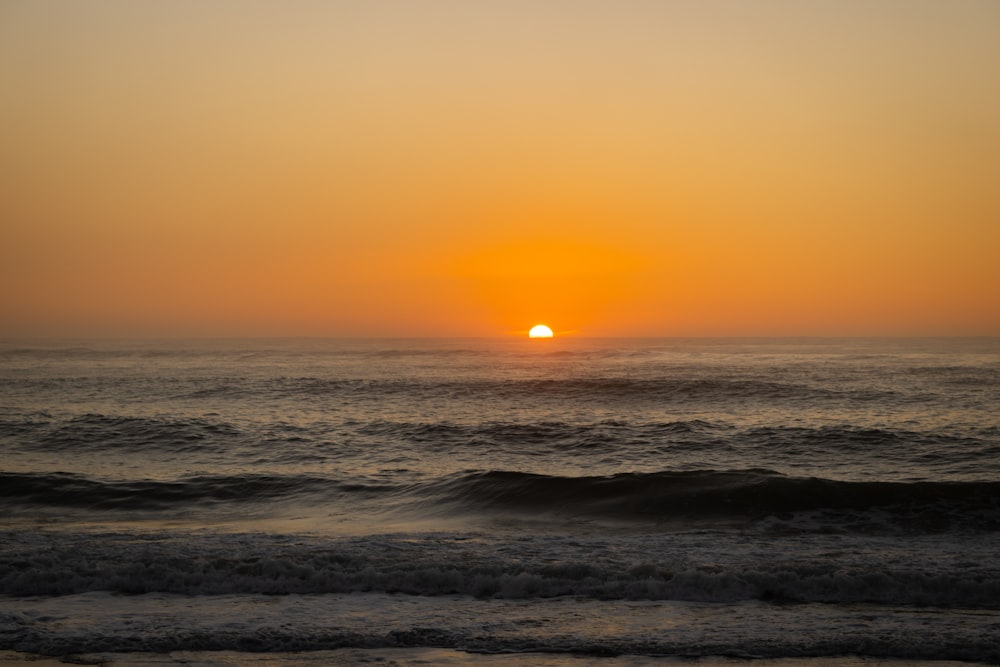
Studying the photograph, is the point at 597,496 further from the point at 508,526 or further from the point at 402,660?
the point at 402,660

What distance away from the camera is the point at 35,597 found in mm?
10070

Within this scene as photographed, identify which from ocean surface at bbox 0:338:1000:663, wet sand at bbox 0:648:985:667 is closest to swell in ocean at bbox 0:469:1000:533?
ocean surface at bbox 0:338:1000:663

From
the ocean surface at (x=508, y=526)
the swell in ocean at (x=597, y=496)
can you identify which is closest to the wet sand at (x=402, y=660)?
the ocean surface at (x=508, y=526)

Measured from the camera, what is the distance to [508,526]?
15375 mm

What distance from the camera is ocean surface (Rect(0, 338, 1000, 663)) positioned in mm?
8852

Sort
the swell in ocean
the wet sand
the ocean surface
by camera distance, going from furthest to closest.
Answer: the swell in ocean, the ocean surface, the wet sand

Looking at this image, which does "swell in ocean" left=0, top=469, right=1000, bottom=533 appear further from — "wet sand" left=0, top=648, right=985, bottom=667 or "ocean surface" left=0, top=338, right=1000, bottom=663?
"wet sand" left=0, top=648, right=985, bottom=667

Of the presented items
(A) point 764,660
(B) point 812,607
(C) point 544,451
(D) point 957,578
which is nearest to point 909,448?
(C) point 544,451

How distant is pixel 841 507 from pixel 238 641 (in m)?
13.0

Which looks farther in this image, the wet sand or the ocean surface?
the ocean surface

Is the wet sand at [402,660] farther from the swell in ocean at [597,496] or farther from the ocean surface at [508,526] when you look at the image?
the swell in ocean at [597,496]

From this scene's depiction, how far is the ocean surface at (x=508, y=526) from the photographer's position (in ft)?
29.0


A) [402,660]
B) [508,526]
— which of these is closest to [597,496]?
[508,526]

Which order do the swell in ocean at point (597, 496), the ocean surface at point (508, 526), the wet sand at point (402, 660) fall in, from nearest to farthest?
the wet sand at point (402, 660) < the ocean surface at point (508, 526) < the swell in ocean at point (597, 496)
